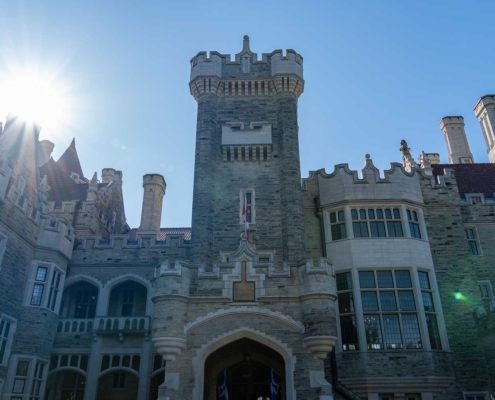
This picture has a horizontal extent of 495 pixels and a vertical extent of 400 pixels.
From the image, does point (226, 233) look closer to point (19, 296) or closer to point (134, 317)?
point (134, 317)

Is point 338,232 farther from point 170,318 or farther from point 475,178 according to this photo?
point 475,178

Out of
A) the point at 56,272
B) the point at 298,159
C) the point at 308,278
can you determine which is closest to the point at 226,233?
the point at 298,159

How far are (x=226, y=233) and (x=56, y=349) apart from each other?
921cm

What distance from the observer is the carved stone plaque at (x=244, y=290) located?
14.8m

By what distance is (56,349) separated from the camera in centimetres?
1975

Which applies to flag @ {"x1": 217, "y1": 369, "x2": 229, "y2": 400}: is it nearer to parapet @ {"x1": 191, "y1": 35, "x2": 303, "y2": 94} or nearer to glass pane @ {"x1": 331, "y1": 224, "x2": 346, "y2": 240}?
glass pane @ {"x1": 331, "y1": 224, "x2": 346, "y2": 240}

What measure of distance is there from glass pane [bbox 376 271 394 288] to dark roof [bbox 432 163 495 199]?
26.4 feet

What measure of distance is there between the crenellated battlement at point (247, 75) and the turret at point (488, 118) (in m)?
16.0

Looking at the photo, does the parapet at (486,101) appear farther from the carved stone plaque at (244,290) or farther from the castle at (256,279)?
the carved stone plaque at (244,290)

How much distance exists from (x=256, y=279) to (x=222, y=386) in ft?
14.3

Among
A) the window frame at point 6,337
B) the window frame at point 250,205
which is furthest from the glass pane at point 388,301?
the window frame at point 6,337

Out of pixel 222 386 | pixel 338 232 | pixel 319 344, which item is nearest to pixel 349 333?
pixel 319 344

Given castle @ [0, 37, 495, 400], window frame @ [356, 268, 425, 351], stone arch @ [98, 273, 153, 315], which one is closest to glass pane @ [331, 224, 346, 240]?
castle @ [0, 37, 495, 400]

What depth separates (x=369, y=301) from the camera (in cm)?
1803
